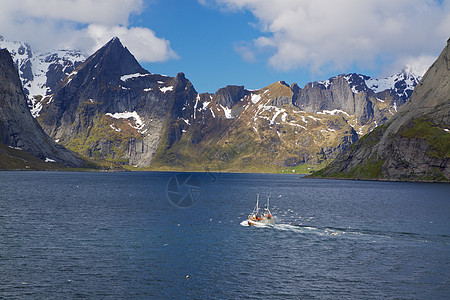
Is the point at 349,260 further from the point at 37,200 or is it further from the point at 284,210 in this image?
the point at 37,200

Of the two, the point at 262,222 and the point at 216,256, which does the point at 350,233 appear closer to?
the point at 262,222

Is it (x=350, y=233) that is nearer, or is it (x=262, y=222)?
(x=350, y=233)

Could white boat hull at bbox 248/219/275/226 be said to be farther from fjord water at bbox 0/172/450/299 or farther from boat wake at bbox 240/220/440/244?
fjord water at bbox 0/172/450/299

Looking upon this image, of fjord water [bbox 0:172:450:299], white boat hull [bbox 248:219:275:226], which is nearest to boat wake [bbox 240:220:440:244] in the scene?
fjord water [bbox 0:172:450:299]

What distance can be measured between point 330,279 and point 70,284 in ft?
116

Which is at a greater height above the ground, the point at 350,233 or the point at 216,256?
the point at 350,233

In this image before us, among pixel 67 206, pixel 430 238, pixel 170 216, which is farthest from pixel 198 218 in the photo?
pixel 430 238

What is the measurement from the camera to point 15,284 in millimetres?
48344

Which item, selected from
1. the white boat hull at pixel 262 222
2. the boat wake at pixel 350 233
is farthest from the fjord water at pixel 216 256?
the white boat hull at pixel 262 222

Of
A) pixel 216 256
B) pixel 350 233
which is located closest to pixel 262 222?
pixel 350 233

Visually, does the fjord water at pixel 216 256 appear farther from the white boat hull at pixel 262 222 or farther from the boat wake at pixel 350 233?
the white boat hull at pixel 262 222

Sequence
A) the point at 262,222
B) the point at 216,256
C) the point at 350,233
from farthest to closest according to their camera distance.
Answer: the point at 262,222
the point at 350,233
the point at 216,256

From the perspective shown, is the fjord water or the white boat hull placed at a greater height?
the white boat hull

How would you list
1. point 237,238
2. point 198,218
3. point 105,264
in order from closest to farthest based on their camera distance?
point 105,264, point 237,238, point 198,218
